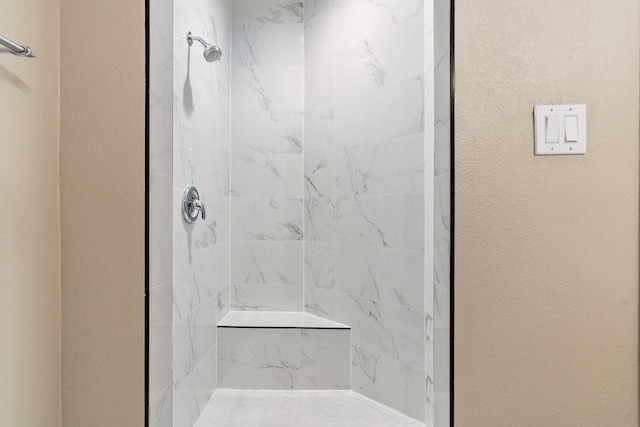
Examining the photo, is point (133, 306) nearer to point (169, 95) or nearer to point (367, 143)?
point (169, 95)

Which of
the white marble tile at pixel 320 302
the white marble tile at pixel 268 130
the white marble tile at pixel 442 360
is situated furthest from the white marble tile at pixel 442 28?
the white marble tile at pixel 320 302

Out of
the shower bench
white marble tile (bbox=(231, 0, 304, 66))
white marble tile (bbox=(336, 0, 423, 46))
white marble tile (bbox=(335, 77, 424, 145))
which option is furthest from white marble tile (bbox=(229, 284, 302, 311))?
white marble tile (bbox=(336, 0, 423, 46))

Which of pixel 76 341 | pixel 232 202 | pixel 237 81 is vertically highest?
pixel 237 81

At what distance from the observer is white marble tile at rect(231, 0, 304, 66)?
2.36 metres

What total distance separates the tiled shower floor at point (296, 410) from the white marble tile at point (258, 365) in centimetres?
5

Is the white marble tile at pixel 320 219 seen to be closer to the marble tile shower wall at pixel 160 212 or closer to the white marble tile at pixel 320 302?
the white marble tile at pixel 320 302

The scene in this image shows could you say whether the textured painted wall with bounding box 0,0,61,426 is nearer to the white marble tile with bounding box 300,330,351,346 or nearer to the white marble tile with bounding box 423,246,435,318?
the white marble tile with bounding box 300,330,351,346

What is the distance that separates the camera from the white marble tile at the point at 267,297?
236 cm

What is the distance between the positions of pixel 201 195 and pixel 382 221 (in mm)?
930

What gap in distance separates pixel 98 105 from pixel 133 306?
53cm

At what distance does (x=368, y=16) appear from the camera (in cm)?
201

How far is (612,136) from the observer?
2.93 feet

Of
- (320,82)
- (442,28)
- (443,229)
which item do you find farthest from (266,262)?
(442,28)

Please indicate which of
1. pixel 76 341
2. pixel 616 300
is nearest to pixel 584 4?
pixel 616 300
